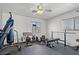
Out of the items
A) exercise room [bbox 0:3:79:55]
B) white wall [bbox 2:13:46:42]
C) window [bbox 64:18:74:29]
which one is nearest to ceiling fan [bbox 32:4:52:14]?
exercise room [bbox 0:3:79:55]

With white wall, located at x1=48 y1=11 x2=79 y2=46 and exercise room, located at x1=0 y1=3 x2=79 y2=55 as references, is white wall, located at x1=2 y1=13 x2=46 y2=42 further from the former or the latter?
white wall, located at x1=48 y1=11 x2=79 y2=46

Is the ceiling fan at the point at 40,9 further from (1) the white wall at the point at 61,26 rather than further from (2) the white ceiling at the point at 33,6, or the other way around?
(1) the white wall at the point at 61,26

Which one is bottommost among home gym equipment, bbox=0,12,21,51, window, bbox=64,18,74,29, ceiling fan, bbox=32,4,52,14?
home gym equipment, bbox=0,12,21,51

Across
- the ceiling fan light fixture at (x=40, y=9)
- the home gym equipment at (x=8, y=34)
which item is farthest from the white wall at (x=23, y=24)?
the ceiling fan light fixture at (x=40, y=9)

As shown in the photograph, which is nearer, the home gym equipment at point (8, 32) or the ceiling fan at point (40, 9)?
the home gym equipment at point (8, 32)

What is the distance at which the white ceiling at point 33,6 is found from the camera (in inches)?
75.9

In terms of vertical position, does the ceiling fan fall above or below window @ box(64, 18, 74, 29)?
above

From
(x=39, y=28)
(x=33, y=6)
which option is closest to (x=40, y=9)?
(x=33, y=6)

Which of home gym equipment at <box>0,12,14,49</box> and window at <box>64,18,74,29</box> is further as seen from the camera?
window at <box>64,18,74,29</box>

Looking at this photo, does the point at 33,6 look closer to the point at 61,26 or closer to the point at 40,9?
the point at 40,9

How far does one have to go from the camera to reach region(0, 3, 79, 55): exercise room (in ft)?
6.34

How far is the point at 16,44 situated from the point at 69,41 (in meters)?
1.13

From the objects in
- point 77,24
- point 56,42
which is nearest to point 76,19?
point 77,24

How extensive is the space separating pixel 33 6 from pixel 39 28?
0.50 metres
